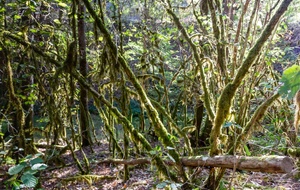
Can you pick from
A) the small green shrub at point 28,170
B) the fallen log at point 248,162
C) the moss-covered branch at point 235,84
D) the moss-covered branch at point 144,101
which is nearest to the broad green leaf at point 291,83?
the small green shrub at point 28,170

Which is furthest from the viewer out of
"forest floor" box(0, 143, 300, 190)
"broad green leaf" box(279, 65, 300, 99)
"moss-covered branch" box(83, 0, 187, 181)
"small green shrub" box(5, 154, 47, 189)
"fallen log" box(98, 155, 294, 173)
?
"forest floor" box(0, 143, 300, 190)

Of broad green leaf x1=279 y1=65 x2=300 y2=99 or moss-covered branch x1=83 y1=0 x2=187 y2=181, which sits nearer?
broad green leaf x1=279 y1=65 x2=300 y2=99

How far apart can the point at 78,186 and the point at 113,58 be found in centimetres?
283

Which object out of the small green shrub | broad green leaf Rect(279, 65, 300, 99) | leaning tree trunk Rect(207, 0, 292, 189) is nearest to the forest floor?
leaning tree trunk Rect(207, 0, 292, 189)

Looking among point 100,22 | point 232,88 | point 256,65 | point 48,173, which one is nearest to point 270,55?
point 256,65

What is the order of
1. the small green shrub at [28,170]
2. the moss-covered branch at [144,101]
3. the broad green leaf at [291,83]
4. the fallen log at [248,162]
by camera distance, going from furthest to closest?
1. the moss-covered branch at [144,101]
2. the fallen log at [248,162]
3. the small green shrub at [28,170]
4. the broad green leaf at [291,83]

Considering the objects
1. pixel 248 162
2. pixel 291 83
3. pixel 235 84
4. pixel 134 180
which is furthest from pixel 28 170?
pixel 134 180

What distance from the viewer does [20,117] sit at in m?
4.50

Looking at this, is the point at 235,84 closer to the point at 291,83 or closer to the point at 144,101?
the point at 144,101

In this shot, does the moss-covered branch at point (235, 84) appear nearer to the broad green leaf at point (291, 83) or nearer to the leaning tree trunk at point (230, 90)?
the leaning tree trunk at point (230, 90)

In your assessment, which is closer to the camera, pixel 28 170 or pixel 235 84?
pixel 28 170

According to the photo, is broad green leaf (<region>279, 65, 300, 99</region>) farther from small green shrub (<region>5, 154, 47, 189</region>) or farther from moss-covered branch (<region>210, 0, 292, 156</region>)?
moss-covered branch (<region>210, 0, 292, 156</region>)

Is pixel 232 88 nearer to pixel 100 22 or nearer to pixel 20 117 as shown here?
pixel 100 22

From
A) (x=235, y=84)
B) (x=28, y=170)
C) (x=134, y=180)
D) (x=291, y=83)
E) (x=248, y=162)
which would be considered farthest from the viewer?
(x=134, y=180)
